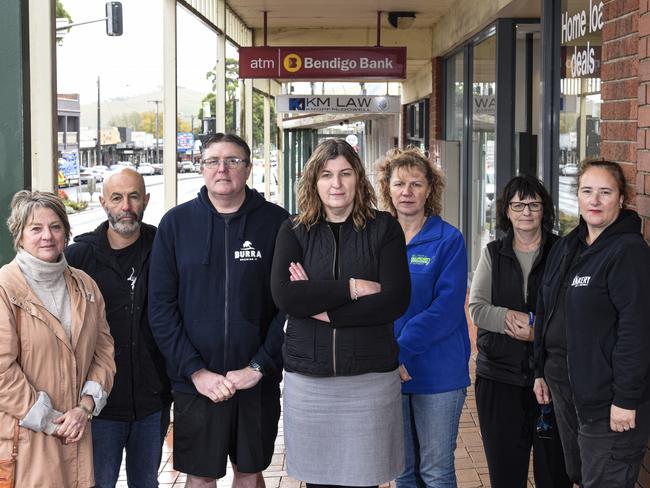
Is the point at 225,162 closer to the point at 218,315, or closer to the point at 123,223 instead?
the point at 123,223

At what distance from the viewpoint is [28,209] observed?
3.09 meters

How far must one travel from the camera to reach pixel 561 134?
6.24 m

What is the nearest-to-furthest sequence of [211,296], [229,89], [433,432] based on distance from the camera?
1. [211,296]
2. [433,432]
3. [229,89]

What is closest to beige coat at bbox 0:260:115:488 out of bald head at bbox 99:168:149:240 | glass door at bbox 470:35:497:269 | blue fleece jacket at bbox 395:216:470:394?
bald head at bbox 99:168:149:240

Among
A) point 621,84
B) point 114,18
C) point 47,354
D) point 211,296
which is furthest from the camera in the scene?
point 114,18

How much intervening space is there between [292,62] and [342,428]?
8.80m

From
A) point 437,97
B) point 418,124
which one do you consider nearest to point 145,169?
point 437,97

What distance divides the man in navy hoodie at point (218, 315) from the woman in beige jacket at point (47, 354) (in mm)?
309

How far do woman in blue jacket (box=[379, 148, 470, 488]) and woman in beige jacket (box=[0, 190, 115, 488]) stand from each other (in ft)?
3.92

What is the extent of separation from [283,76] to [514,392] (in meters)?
8.14

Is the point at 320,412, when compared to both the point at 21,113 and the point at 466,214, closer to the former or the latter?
the point at 21,113

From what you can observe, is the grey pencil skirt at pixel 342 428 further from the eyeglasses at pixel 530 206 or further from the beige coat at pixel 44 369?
the eyeglasses at pixel 530 206

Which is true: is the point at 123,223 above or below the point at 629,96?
below

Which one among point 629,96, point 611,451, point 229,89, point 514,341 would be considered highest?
point 229,89
